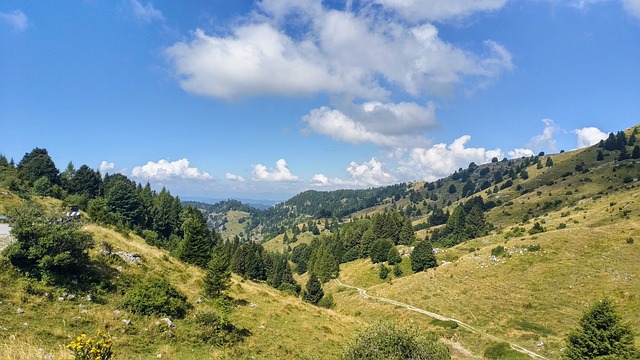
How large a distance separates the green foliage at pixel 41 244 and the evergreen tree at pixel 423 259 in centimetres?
10201

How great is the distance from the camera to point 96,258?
3469 cm

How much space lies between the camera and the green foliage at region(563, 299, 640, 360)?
31781 millimetres

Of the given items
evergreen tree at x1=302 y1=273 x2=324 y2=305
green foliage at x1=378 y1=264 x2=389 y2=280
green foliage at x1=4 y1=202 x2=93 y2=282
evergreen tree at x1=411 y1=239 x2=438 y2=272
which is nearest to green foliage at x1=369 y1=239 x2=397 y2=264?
green foliage at x1=378 y1=264 x2=389 y2=280

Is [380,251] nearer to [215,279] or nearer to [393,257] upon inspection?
[393,257]

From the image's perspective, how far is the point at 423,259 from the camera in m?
113

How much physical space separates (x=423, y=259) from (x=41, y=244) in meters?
105

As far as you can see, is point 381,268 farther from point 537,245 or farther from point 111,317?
point 111,317

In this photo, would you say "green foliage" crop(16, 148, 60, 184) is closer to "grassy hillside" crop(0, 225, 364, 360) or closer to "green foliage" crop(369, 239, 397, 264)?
"grassy hillside" crop(0, 225, 364, 360)

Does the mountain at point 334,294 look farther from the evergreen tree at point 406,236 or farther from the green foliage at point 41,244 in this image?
the evergreen tree at point 406,236

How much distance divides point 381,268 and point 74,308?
345 ft

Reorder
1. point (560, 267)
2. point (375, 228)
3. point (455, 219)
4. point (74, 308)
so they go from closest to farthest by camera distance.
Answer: point (74, 308), point (560, 267), point (375, 228), point (455, 219)

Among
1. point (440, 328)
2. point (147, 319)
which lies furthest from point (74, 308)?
point (440, 328)

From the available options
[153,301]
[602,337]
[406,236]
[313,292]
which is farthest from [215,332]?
[406,236]

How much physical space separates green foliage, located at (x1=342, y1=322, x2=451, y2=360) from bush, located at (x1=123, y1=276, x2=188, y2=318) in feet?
51.8
